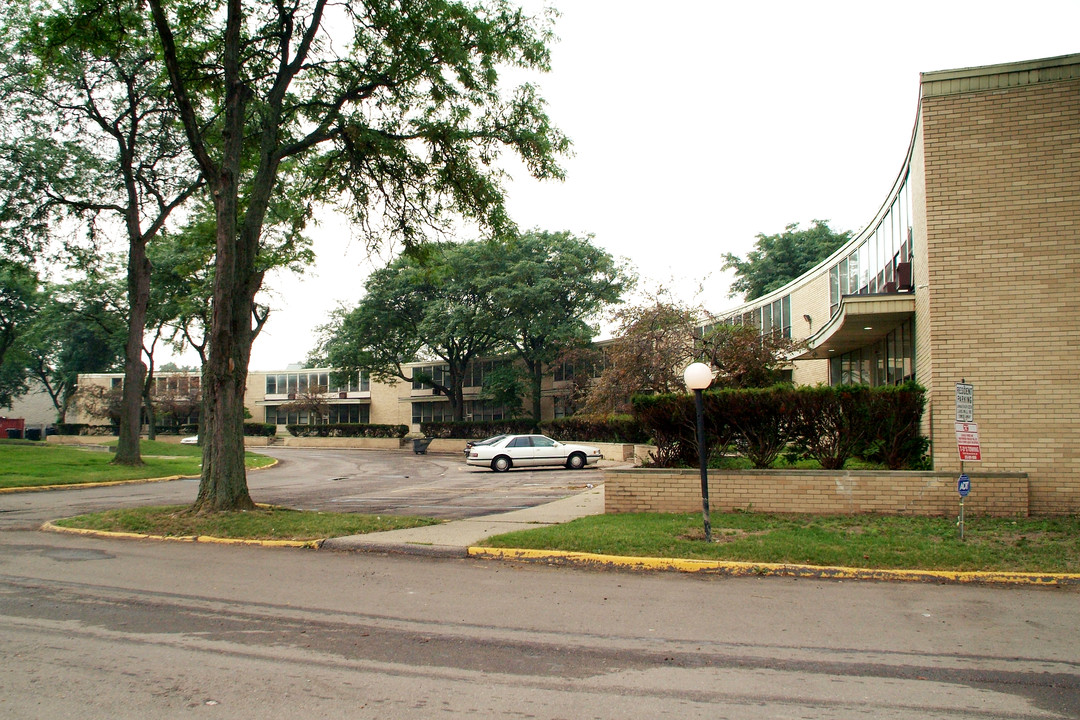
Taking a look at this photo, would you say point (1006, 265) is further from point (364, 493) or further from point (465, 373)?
point (465, 373)

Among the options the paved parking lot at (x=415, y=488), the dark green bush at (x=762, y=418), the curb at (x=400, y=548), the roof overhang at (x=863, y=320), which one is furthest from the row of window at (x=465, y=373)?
the curb at (x=400, y=548)

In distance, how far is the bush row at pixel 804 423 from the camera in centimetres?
1287

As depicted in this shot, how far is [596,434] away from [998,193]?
27506 millimetres

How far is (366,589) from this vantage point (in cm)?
820

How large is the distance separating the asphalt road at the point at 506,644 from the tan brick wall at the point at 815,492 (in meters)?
3.83

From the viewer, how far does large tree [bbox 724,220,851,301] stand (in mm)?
56719

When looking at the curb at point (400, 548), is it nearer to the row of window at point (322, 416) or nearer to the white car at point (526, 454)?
the white car at point (526, 454)

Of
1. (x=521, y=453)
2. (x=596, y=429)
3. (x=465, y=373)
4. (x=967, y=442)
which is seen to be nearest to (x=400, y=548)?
(x=967, y=442)

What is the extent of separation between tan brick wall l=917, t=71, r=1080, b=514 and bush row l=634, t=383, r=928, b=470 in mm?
603

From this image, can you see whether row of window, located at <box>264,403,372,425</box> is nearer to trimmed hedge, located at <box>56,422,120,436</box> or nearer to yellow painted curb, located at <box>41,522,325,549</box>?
trimmed hedge, located at <box>56,422,120,436</box>

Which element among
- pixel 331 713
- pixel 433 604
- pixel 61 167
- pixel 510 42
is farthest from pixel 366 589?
pixel 61 167

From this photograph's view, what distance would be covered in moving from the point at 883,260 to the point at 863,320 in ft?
15.9

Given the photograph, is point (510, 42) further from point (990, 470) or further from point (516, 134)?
point (990, 470)

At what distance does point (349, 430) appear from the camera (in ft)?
201
